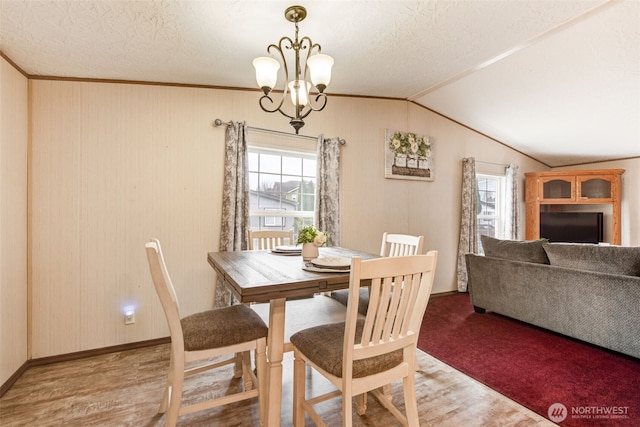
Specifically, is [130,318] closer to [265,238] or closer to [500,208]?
[265,238]

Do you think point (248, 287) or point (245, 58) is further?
point (245, 58)

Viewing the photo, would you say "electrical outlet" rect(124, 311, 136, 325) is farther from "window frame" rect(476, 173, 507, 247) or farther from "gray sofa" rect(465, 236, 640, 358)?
"window frame" rect(476, 173, 507, 247)

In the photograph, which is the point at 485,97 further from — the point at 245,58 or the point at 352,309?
the point at 352,309

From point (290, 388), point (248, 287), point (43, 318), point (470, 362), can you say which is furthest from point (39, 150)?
point (470, 362)

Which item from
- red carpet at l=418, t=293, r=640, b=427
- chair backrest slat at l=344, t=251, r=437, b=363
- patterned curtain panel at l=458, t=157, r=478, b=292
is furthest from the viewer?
patterned curtain panel at l=458, t=157, r=478, b=292

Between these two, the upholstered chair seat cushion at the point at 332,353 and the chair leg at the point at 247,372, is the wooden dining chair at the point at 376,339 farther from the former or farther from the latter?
the chair leg at the point at 247,372

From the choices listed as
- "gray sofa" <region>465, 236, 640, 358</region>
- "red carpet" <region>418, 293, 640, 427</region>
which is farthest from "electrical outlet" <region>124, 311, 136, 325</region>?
"gray sofa" <region>465, 236, 640, 358</region>

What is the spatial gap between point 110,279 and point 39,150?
1.13m

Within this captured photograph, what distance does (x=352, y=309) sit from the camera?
1.20m

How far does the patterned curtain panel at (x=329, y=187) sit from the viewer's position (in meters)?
3.39

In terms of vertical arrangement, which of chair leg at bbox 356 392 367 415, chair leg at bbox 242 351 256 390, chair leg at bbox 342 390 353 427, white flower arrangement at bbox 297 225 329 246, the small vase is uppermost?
white flower arrangement at bbox 297 225 329 246

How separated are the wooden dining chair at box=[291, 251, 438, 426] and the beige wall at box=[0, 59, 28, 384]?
2020 millimetres

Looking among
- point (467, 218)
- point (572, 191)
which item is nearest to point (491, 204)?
point (467, 218)

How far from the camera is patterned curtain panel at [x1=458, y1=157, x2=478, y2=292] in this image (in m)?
4.39
